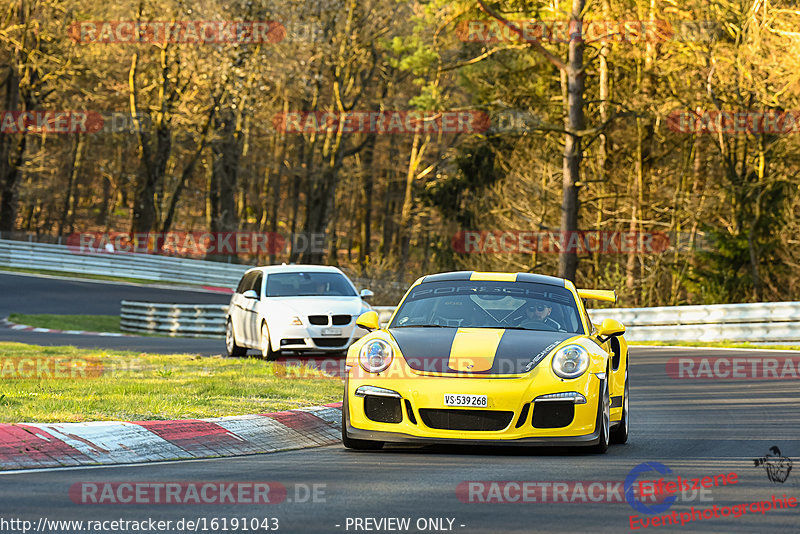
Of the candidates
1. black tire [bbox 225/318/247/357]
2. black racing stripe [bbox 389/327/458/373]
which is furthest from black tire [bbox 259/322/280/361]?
black racing stripe [bbox 389/327/458/373]

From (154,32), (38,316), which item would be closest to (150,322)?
(38,316)

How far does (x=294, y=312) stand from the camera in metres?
19.0

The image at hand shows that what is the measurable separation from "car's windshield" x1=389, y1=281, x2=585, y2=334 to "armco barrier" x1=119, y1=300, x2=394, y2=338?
19.2m

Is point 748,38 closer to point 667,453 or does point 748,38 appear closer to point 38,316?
point 38,316

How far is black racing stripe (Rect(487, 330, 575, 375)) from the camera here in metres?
8.87

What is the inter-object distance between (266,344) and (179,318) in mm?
12208

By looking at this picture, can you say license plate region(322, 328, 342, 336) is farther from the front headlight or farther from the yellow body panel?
the front headlight

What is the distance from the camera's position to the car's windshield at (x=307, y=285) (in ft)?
65.9

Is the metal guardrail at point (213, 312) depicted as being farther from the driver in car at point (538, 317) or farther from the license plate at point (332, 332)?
the driver in car at point (538, 317)

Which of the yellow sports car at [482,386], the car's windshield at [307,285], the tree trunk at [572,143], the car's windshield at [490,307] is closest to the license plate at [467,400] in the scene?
the yellow sports car at [482,386]

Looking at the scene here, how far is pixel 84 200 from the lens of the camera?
8831cm

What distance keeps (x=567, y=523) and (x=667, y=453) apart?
10.6 ft

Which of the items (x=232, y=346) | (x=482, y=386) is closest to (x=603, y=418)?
(x=482, y=386)

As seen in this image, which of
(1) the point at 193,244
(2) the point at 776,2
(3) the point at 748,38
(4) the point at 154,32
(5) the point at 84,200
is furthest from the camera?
(5) the point at 84,200
